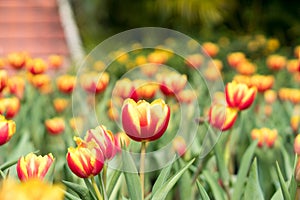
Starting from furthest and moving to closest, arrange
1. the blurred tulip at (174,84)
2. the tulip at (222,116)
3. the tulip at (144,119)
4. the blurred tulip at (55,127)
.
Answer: the blurred tulip at (55,127), the blurred tulip at (174,84), the tulip at (222,116), the tulip at (144,119)

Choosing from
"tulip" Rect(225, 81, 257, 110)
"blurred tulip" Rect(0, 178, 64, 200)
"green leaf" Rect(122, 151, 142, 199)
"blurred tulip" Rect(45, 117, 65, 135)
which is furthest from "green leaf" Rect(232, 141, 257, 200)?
"blurred tulip" Rect(0, 178, 64, 200)

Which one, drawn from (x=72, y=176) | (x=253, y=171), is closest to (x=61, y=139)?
(x=72, y=176)

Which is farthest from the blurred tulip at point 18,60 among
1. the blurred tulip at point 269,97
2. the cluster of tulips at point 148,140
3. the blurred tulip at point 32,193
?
the blurred tulip at point 32,193

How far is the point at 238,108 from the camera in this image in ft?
5.57

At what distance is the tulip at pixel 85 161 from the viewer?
1.20m

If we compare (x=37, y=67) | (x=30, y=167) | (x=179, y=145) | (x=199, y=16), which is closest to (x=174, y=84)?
(x=179, y=145)

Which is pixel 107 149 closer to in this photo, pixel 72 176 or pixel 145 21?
pixel 72 176

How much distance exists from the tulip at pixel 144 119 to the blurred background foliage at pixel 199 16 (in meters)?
6.96

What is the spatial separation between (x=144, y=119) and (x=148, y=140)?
6cm

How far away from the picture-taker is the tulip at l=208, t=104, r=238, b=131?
1660 mm

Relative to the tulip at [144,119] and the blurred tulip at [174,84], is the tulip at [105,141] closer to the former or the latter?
the tulip at [144,119]

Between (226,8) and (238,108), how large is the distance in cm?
709

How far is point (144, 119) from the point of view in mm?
1180

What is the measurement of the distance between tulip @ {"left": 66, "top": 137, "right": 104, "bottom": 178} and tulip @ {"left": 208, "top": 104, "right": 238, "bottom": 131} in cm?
51
